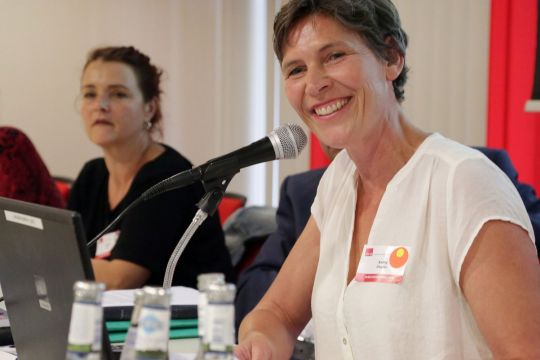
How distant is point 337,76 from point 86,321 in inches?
35.0

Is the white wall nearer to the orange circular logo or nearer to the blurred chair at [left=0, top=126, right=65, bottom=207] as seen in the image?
the blurred chair at [left=0, top=126, right=65, bottom=207]

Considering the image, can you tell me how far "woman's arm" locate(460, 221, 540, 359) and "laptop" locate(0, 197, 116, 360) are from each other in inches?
24.0

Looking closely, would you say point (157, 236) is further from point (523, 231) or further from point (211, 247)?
point (523, 231)

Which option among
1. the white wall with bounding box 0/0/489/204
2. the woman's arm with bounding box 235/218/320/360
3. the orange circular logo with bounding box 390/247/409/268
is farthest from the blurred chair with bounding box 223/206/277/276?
the orange circular logo with bounding box 390/247/409/268

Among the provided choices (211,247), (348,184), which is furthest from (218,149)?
(348,184)

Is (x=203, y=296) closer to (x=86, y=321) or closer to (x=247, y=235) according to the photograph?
(x=86, y=321)

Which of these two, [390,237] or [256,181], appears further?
[256,181]

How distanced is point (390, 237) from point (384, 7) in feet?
1.46

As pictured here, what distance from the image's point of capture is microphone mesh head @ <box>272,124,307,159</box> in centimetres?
157

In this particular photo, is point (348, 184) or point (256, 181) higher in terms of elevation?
point (348, 184)

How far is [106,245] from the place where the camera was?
2.76 m

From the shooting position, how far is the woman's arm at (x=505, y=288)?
54.0 inches

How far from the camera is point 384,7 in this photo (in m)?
1.69

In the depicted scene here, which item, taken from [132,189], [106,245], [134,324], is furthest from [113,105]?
[134,324]
